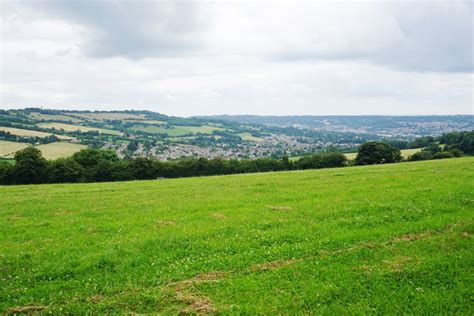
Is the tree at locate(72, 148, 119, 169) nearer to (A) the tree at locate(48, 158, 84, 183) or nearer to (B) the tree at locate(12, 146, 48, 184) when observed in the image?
(A) the tree at locate(48, 158, 84, 183)

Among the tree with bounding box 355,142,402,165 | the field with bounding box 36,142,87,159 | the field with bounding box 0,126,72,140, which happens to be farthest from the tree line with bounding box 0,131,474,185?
the field with bounding box 0,126,72,140

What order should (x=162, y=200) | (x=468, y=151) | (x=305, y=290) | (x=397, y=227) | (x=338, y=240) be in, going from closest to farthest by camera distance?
(x=305, y=290) → (x=338, y=240) → (x=397, y=227) → (x=162, y=200) → (x=468, y=151)

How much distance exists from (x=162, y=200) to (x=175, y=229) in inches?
387

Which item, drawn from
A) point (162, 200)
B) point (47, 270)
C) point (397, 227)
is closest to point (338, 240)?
point (397, 227)

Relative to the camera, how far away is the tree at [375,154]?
275 ft

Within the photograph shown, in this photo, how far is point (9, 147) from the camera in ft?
443

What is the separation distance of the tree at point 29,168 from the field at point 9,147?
2426 inches

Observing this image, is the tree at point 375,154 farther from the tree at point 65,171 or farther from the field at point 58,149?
the field at point 58,149

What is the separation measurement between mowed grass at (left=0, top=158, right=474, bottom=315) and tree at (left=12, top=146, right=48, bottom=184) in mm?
58006

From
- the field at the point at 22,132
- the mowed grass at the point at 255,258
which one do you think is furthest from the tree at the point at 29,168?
the field at the point at 22,132

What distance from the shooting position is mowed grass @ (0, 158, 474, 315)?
31.5 ft

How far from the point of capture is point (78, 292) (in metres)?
10.6

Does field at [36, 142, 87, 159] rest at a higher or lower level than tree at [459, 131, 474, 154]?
lower

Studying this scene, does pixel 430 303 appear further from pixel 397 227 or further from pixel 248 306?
pixel 397 227
